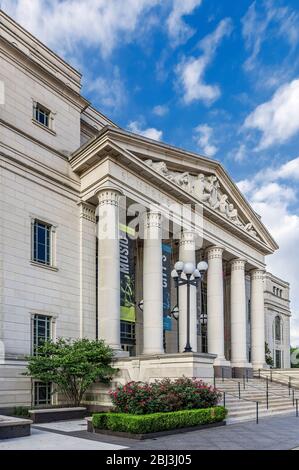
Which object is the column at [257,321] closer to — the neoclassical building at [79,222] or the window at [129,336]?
the neoclassical building at [79,222]

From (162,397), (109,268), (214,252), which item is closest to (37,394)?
(109,268)

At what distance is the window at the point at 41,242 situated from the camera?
2447cm

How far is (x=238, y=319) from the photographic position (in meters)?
38.2

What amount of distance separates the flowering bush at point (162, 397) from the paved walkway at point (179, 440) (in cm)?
117

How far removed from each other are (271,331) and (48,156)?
43636 mm

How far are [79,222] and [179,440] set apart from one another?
50.2 ft

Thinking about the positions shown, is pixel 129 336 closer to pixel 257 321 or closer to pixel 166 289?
pixel 166 289

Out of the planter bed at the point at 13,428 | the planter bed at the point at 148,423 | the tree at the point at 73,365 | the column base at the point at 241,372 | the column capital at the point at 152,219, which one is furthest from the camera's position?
the column base at the point at 241,372

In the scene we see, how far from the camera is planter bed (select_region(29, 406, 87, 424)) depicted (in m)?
18.9

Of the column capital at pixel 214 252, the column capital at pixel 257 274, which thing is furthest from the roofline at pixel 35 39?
the column capital at pixel 257 274

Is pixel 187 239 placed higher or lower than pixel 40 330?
higher

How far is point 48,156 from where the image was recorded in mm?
26141
